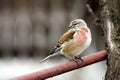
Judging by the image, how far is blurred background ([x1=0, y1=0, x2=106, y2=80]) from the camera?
16.9ft

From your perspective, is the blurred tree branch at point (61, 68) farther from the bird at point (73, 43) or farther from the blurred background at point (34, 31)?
the blurred background at point (34, 31)

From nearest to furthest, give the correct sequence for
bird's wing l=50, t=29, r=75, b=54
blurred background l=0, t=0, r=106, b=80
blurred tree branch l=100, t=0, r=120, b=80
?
blurred tree branch l=100, t=0, r=120, b=80 → bird's wing l=50, t=29, r=75, b=54 → blurred background l=0, t=0, r=106, b=80

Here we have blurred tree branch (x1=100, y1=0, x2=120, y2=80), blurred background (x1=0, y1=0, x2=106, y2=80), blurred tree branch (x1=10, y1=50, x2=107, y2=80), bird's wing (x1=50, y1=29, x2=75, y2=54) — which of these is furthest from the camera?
blurred background (x1=0, y1=0, x2=106, y2=80)

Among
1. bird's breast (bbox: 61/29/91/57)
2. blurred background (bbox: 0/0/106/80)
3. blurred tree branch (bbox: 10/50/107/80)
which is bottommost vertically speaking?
blurred background (bbox: 0/0/106/80)

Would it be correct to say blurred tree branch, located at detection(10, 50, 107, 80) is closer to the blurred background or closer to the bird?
the bird

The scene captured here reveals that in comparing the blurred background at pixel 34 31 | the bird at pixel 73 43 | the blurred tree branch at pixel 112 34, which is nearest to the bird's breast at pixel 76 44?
the bird at pixel 73 43

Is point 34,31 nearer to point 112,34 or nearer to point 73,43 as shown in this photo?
point 73,43

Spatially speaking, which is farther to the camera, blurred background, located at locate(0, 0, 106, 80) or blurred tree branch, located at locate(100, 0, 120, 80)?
blurred background, located at locate(0, 0, 106, 80)

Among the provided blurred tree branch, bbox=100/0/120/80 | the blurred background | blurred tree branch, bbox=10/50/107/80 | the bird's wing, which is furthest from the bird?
the blurred background

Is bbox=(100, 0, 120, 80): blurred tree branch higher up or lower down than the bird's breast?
higher up

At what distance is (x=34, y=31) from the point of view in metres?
5.22

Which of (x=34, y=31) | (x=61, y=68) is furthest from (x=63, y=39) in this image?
(x=34, y=31)

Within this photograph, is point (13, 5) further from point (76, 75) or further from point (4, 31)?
point (76, 75)

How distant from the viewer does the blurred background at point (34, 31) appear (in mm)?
5164
